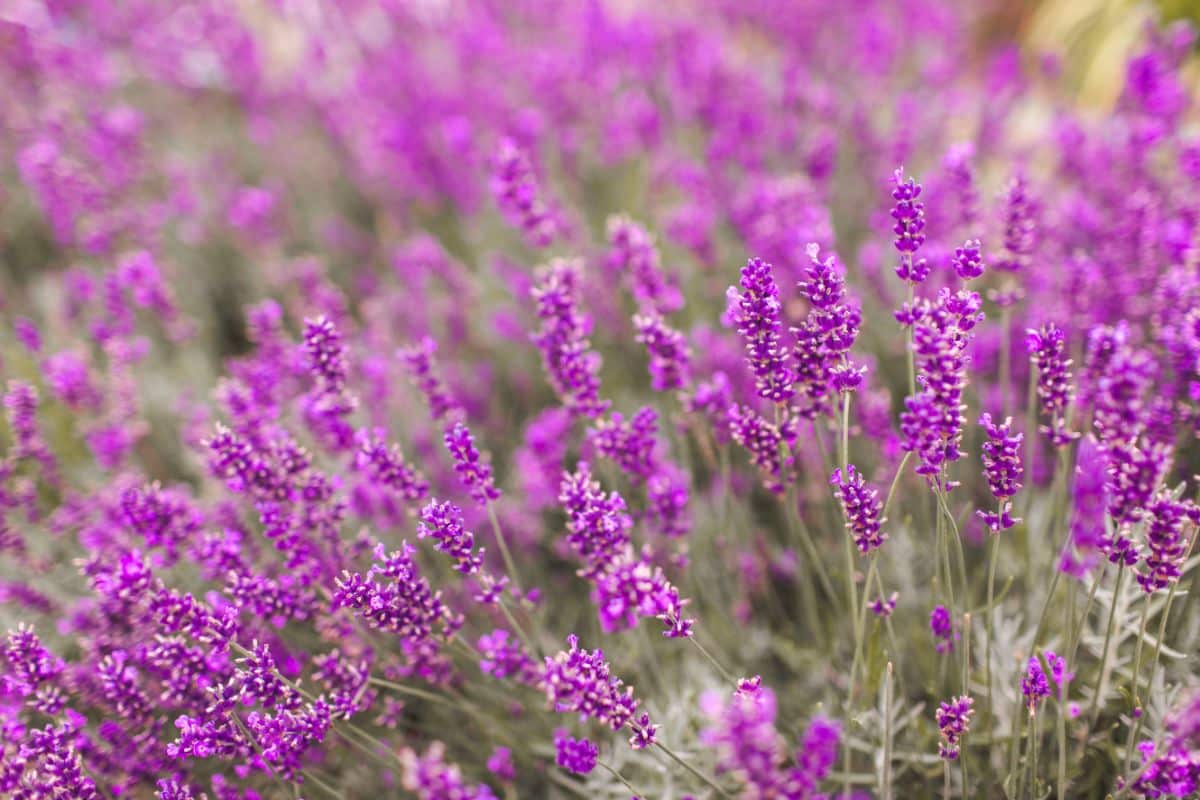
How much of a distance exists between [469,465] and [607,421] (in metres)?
0.51

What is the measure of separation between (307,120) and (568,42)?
1742 mm

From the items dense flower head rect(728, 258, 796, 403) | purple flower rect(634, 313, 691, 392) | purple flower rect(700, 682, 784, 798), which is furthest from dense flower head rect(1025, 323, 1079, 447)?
purple flower rect(700, 682, 784, 798)

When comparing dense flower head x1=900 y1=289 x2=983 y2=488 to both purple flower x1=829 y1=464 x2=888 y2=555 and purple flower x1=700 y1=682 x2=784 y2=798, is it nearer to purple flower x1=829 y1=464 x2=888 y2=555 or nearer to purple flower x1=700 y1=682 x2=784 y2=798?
purple flower x1=829 y1=464 x2=888 y2=555

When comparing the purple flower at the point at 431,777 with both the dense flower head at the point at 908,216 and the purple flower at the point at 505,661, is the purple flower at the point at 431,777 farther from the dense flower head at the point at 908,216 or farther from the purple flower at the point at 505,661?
the dense flower head at the point at 908,216

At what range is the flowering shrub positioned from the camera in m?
1.52

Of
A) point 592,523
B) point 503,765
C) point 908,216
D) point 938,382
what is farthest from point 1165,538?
point 503,765

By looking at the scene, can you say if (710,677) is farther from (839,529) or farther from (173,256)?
(173,256)

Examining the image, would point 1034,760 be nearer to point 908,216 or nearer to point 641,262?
point 908,216

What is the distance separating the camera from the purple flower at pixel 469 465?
5.27ft

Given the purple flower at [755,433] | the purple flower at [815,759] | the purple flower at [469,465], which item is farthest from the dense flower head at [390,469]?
the purple flower at [815,759]

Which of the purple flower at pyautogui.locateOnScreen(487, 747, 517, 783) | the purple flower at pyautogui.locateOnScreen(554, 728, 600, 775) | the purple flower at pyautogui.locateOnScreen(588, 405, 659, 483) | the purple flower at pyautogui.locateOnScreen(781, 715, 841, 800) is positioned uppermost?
the purple flower at pyautogui.locateOnScreen(781, 715, 841, 800)

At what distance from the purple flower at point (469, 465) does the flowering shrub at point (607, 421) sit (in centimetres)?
1

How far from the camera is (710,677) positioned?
2354 millimetres

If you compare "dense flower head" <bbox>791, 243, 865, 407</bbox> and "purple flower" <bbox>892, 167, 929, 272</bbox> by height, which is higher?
"purple flower" <bbox>892, 167, 929, 272</bbox>
